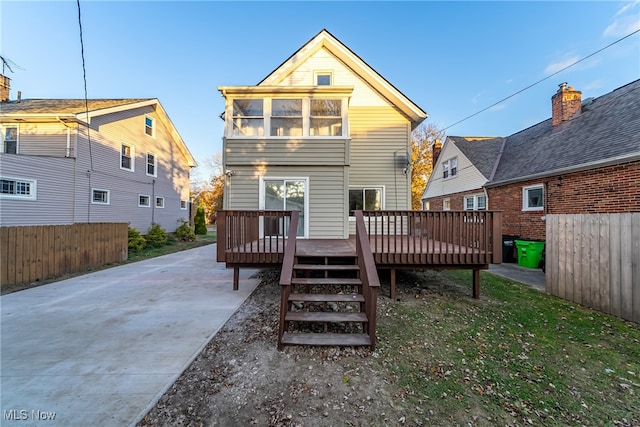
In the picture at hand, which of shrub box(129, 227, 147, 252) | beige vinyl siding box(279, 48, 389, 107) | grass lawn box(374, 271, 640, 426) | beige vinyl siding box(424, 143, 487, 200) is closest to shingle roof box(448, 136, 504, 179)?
beige vinyl siding box(424, 143, 487, 200)

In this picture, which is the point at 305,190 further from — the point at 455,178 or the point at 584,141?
the point at 455,178

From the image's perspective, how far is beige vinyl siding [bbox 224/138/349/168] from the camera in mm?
7609

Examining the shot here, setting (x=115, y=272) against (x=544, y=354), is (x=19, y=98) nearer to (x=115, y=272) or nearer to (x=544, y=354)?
(x=115, y=272)

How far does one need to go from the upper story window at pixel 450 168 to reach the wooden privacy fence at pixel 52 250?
17828mm

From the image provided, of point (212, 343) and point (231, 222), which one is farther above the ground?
point (231, 222)

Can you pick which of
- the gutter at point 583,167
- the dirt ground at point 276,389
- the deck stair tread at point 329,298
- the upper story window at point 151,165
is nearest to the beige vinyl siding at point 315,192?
the deck stair tread at point 329,298

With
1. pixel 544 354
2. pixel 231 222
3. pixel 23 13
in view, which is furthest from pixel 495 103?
pixel 23 13

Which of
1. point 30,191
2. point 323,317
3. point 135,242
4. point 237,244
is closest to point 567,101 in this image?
point 323,317

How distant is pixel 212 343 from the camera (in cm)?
356

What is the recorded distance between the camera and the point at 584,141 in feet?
29.9

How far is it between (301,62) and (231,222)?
706cm

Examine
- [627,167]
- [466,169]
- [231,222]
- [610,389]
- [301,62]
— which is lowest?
[610,389]

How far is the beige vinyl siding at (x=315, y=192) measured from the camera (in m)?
7.69

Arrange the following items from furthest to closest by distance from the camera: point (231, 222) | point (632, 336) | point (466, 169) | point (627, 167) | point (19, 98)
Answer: point (466, 169), point (19, 98), point (627, 167), point (231, 222), point (632, 336)
